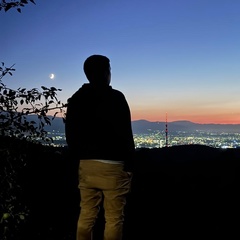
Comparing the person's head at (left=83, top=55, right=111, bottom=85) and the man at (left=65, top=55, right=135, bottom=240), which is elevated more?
the person's head at (left=83, top=55, right=111, bottom=85)

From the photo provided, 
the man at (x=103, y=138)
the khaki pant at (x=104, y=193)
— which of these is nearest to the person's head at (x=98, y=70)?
the man at (x=103, y=138)

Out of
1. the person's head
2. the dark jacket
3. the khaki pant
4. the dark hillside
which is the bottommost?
the dark hillside

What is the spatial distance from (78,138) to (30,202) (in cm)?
463

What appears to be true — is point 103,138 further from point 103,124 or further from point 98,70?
point 98,70

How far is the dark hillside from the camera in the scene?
22.4 feet

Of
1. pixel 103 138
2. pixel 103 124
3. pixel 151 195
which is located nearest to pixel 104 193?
pixel 103 138

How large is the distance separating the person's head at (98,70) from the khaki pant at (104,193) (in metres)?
0.97

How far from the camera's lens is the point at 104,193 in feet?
14.2

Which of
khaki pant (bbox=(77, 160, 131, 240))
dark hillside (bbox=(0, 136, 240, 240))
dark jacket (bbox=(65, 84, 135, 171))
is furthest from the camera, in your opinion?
dark hillside (bbox=(0, 136, 240, 240))

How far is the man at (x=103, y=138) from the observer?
13.4ft

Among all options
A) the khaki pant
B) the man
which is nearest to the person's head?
the man

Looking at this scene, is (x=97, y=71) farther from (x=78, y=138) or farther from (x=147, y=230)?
(x=147, y=230)

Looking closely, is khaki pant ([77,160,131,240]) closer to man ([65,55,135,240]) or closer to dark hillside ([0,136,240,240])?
man ([65,55,135,240])

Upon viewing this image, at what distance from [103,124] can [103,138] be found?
0.16 meters
